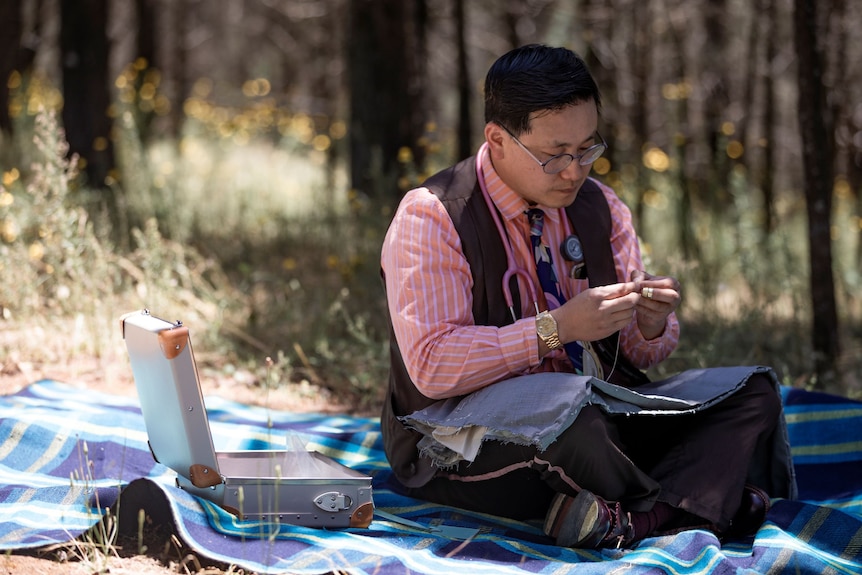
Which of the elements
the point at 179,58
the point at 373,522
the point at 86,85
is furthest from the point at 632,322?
the point at 179,58

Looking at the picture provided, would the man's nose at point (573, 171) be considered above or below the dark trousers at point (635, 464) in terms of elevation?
above

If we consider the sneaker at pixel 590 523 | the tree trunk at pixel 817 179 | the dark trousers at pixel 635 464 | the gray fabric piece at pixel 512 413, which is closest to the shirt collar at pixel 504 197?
the gray fabric piece at pixel 512 413

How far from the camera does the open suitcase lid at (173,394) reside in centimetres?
220

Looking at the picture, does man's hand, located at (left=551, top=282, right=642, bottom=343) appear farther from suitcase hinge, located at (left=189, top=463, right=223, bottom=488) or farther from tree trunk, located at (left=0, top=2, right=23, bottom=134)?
tree trunk, located at (left=0, top=2, right=23, bottom=134)

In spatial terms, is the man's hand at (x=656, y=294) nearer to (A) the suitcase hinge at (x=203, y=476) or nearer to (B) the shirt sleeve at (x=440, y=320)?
(B) the shirt sleeve at (x=440, y=320)

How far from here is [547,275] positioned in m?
2.71

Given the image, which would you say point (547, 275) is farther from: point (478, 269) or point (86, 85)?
point (86, 85)

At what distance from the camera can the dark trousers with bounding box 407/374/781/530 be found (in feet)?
8.07

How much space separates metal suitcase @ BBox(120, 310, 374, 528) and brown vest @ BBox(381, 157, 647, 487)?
0.24m

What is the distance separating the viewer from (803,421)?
10.7ft

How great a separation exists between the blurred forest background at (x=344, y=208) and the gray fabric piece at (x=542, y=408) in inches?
21.8

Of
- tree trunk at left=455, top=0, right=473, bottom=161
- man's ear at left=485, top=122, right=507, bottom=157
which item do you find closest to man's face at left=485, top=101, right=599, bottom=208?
man's ear at left=485, top=122, right=507, bottom=157

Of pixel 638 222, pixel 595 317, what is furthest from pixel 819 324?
pixel 595 317

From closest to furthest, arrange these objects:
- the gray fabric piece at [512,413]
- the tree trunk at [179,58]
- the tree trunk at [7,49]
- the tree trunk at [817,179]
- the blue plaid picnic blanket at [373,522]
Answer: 1. the blue plaid picnic blanket at [373,522]
2. the gray fabric piece at [512,413]
3. the tree trunk at [817,179]
4. the tree trunk at [7,49]
5. the tree trunk at [179,58]
